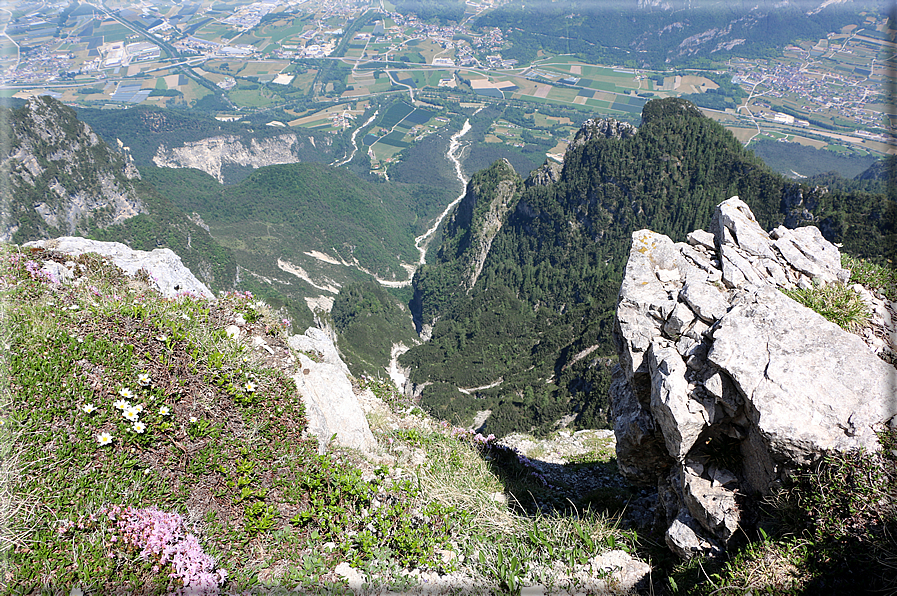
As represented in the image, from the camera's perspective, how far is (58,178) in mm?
142000

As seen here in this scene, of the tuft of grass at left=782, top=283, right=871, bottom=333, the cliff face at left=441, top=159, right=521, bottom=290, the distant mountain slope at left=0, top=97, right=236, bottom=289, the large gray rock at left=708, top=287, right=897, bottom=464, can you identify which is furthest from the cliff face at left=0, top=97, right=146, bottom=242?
the tuft of grass at left=782, top=283, right=871, bottom=333

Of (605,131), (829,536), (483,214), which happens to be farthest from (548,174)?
(829,536)

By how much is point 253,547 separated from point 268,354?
4250 mm

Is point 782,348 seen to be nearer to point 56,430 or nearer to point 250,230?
point 56,430

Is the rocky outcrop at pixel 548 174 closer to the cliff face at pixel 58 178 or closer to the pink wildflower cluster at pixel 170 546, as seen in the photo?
the cliff face at pixel 58 178

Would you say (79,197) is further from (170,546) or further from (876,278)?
(876,278)

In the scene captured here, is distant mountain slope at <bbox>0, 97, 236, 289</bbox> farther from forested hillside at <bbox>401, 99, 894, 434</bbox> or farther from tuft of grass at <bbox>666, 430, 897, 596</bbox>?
tuft of grass at <bbox>666, 430, 897, 596</bbox>

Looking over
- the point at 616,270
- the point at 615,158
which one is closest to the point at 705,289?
the point at 616,270

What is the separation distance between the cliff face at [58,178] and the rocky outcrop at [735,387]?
6267 inches

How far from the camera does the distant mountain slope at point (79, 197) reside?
13104cm

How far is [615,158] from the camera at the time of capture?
130m

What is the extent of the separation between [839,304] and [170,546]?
12.5 meters

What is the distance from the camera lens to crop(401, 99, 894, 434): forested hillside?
77.6m

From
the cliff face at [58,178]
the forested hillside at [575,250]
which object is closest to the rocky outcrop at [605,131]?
the forested hillside at [575,250]
